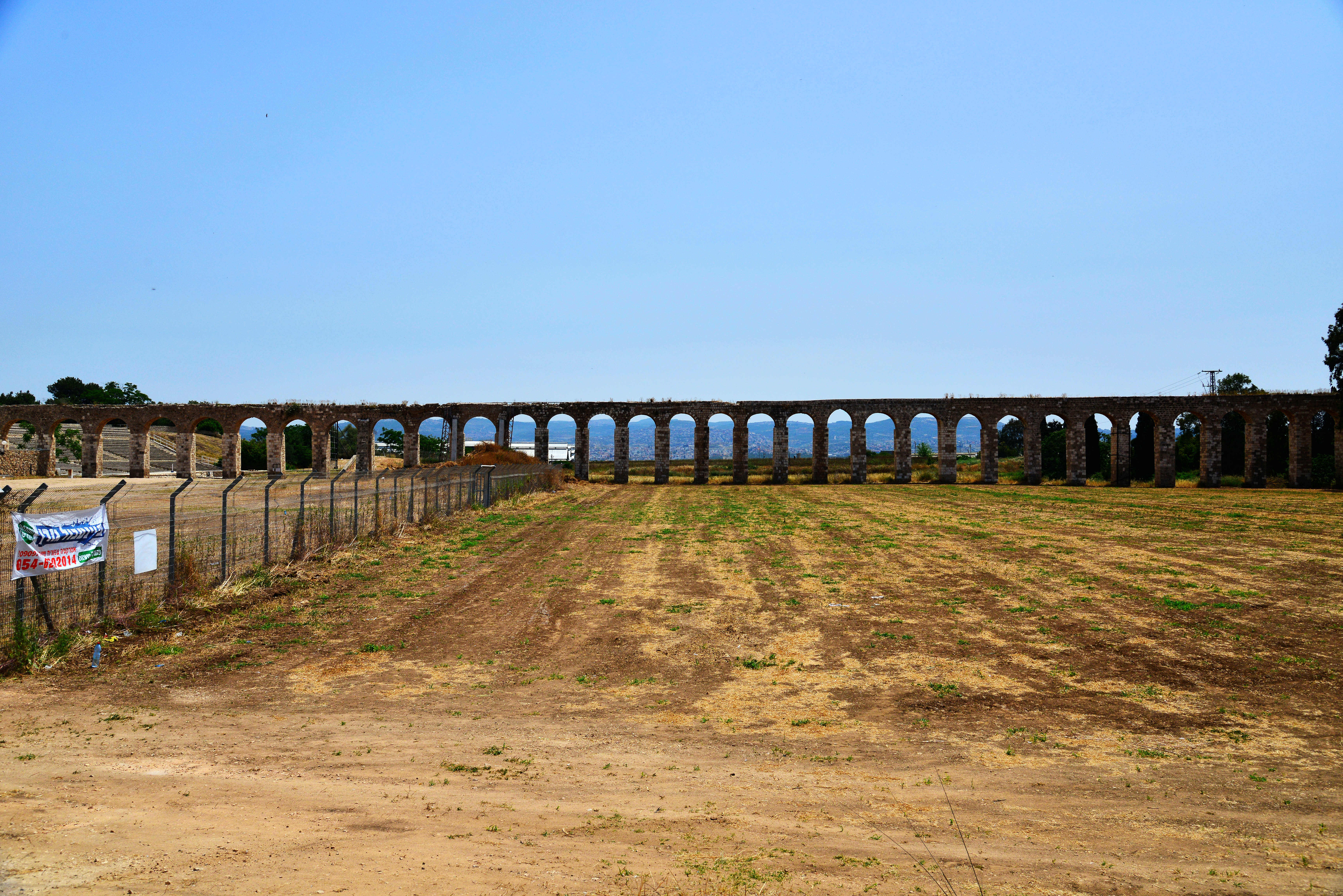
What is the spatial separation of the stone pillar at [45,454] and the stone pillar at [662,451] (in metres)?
31.2

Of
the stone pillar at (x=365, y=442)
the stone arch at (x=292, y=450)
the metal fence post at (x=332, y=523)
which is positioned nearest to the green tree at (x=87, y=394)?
the stone arch at (x=292, y=450)

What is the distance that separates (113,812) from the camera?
4.76 metres

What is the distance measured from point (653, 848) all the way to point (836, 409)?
4000 cm

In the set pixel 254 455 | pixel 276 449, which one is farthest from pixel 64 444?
pixel 276 449

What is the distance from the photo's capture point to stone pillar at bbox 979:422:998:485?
4262 cm

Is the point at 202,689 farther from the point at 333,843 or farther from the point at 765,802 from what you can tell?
the point at 765,802

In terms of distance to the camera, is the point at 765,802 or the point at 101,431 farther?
the point at 101,431

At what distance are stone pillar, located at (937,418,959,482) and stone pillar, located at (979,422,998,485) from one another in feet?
4.77

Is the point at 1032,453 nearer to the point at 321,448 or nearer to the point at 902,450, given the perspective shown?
the point at 902,450

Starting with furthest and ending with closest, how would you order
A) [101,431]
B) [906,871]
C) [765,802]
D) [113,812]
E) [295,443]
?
[295,443]
[101,431]
[765,802]
[113,812]
[906,871]

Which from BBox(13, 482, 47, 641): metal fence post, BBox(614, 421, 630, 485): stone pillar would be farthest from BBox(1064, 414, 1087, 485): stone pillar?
BBox(13, 482, 47, 641): metal fence post

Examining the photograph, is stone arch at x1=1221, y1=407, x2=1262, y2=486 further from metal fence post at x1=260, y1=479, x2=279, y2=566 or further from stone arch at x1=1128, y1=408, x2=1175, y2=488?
metal fence post at x1=260, y1=479, x2=279, y2=566

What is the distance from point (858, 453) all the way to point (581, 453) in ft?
53.7

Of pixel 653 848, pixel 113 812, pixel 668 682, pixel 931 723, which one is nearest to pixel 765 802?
pixel 653 848
